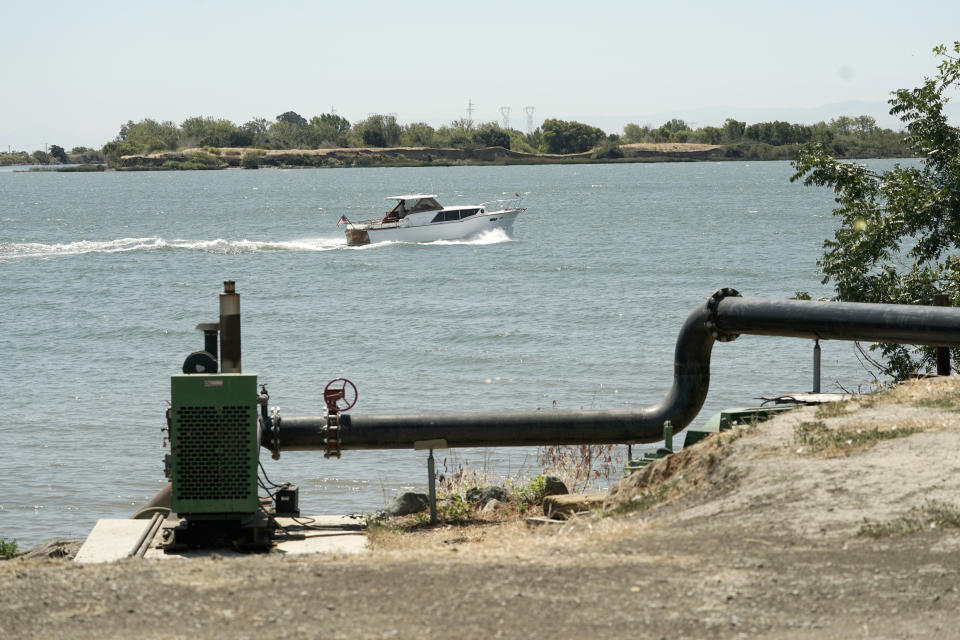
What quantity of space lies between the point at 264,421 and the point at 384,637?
531 cm

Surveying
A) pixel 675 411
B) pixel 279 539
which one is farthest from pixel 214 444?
pixel 675 411

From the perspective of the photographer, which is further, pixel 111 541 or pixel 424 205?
pixel 424 205

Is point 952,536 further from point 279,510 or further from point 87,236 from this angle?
point 87,236

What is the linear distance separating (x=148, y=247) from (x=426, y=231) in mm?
14877

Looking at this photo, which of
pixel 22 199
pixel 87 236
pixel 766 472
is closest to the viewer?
pixel 766 472

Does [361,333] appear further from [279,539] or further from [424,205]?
[424,205]

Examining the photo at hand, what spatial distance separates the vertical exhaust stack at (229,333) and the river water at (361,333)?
12.7 ft

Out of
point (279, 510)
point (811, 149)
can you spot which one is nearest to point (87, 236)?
point (811, 149)

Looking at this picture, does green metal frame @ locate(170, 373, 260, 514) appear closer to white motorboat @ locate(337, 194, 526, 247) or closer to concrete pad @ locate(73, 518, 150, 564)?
concrete pad @ locate(73, 518, 150, 564)

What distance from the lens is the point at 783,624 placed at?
232 inches

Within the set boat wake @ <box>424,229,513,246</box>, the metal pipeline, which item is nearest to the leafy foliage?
the metal pipeline

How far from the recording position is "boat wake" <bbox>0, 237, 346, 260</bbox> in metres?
61.6

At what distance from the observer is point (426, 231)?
6319cm

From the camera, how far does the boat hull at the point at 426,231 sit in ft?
208
